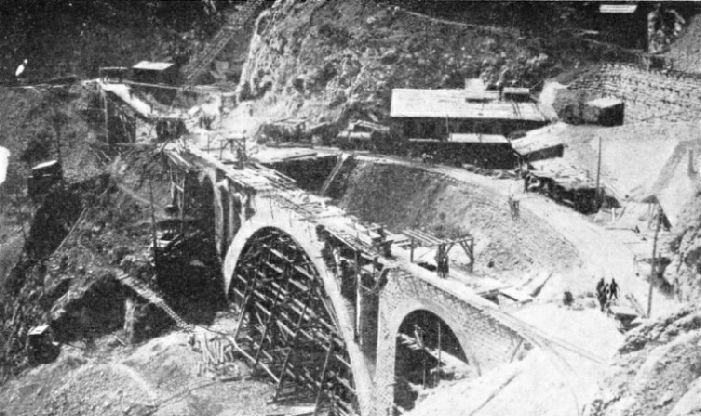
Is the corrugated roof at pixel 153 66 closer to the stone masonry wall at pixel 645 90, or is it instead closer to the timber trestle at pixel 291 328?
the timber trestle at pixel 291 328

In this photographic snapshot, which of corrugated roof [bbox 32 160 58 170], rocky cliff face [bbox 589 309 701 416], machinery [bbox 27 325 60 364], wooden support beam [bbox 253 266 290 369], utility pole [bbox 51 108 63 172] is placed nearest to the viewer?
rocky cliff face [bbox 589 309 701 416]

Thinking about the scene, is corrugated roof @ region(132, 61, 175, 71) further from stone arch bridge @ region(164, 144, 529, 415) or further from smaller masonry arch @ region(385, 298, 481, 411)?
smaller masonry arch @ region(385, 298, 481, 411)

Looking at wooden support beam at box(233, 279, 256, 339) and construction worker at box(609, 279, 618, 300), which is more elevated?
construction worker at box(609, 279, 618, 300)

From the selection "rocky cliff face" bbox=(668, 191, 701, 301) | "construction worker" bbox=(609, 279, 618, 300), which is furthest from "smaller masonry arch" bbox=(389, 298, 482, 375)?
"rocky cliff face" bbox=(668, 191, 701, 301)

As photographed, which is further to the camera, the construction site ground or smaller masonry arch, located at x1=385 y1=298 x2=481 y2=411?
the construction site ground

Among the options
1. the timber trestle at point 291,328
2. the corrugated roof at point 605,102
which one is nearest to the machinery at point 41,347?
the timber trestle at point 291,328

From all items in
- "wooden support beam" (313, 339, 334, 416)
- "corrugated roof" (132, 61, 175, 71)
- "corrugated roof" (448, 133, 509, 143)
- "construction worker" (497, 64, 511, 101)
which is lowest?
"wooden support beam" (313, 339, 334, 416)

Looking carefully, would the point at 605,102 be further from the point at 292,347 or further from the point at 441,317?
the point at 292,347
